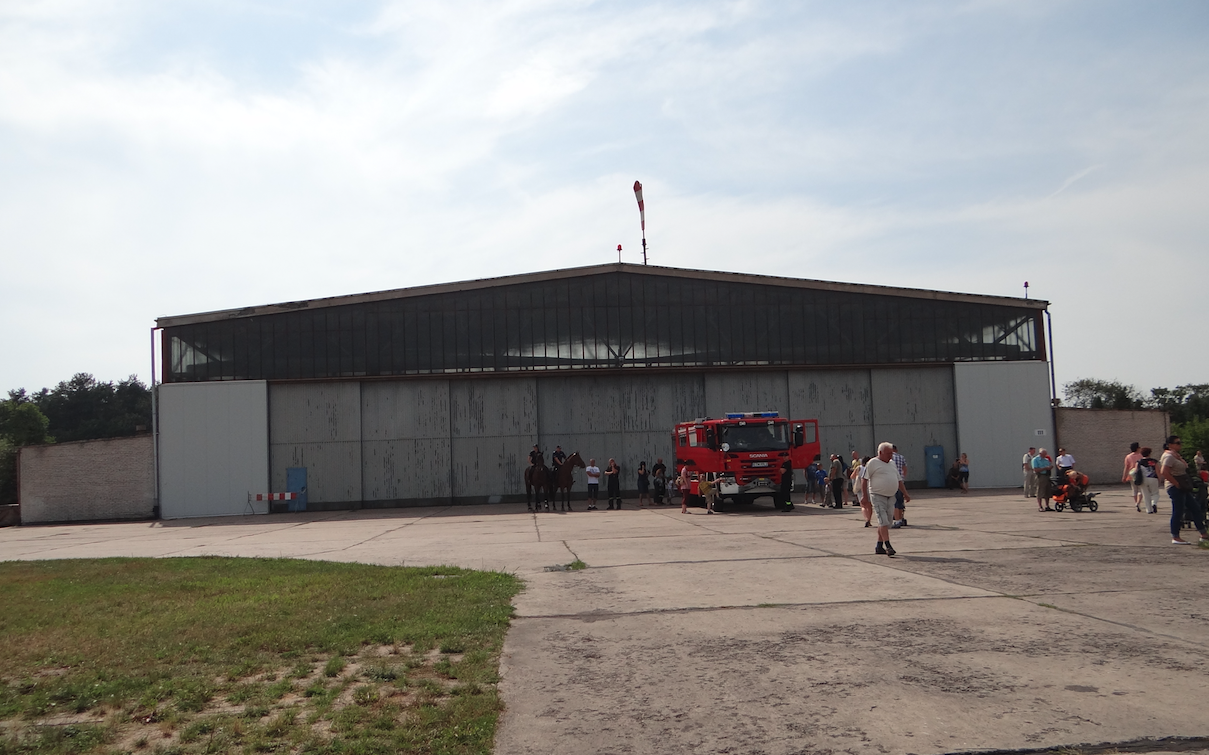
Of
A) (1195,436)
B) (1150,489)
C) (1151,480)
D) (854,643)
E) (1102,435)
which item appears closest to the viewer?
(854,643)

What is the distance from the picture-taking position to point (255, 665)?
6.76 m

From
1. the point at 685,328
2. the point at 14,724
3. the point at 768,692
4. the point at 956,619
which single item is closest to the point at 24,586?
the point at 14,724

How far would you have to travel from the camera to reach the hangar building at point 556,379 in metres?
33.2

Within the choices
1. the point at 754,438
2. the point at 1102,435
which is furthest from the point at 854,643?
the point at 1102,435

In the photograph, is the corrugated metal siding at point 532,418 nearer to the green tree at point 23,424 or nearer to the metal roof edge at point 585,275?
the metal roof edge at point 585,275

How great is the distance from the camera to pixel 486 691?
5859 mm

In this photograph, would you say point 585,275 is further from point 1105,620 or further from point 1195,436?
point 1195,436

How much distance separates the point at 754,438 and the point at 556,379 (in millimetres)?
10894

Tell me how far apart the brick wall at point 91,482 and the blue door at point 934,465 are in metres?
28.9

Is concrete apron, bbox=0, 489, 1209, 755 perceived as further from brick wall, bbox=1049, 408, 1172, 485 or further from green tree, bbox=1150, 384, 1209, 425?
green tree, bbox=1150, 384, 1209, 425

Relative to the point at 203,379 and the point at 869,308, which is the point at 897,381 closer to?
the point at 869,308

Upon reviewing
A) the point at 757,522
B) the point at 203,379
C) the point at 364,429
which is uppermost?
the point at 203,379

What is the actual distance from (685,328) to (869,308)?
7.17 metres

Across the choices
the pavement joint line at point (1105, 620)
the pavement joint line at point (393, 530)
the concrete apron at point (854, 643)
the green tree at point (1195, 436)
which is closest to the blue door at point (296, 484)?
the pavement joint line at point (393, 530)
